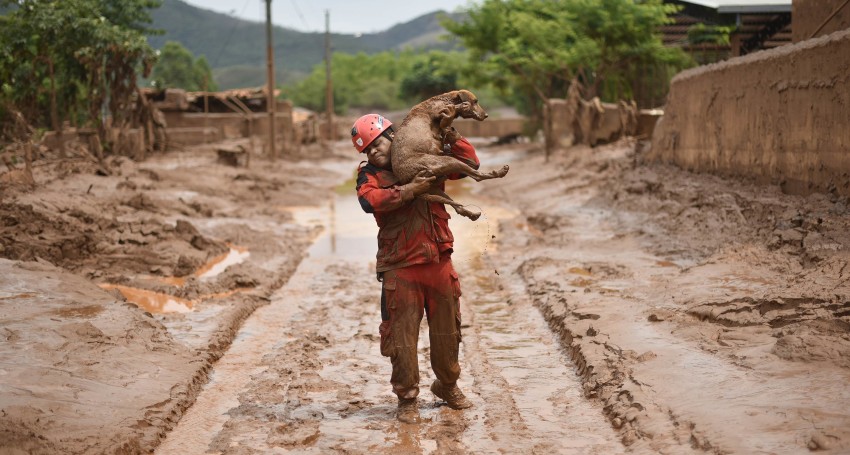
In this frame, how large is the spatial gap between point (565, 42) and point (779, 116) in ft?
71.9

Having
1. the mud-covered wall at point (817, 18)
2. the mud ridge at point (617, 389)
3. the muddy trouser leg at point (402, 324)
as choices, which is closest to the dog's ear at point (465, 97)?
the muddy trouser leg at point (402, 324)

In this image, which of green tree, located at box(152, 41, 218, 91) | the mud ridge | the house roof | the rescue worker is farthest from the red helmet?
green tree, located at box(152, 41, 218, 91)

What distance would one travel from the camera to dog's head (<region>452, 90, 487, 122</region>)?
561 cm

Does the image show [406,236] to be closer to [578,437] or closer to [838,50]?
[578,437]

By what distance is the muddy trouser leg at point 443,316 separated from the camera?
5402 mm

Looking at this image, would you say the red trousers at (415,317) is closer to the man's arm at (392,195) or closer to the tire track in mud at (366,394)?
the tire track in mud at (366,394)

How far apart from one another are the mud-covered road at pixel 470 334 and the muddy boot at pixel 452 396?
0.18ft

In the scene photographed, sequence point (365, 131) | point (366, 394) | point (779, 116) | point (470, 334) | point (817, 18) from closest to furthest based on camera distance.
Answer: point (365, 131) → point (366, 394) → point (470, 334) → point (779, 116) → point (817, 18)

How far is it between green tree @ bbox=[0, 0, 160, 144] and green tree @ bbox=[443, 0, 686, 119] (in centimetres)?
1264

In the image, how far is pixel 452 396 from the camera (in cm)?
559

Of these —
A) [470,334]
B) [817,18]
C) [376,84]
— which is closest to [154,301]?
[470,334]

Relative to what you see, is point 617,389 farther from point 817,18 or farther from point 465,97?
point 817,18

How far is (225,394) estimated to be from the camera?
6090mm

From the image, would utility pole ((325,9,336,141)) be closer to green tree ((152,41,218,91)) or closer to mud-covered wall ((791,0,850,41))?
green tree ((152,41,218,91))
